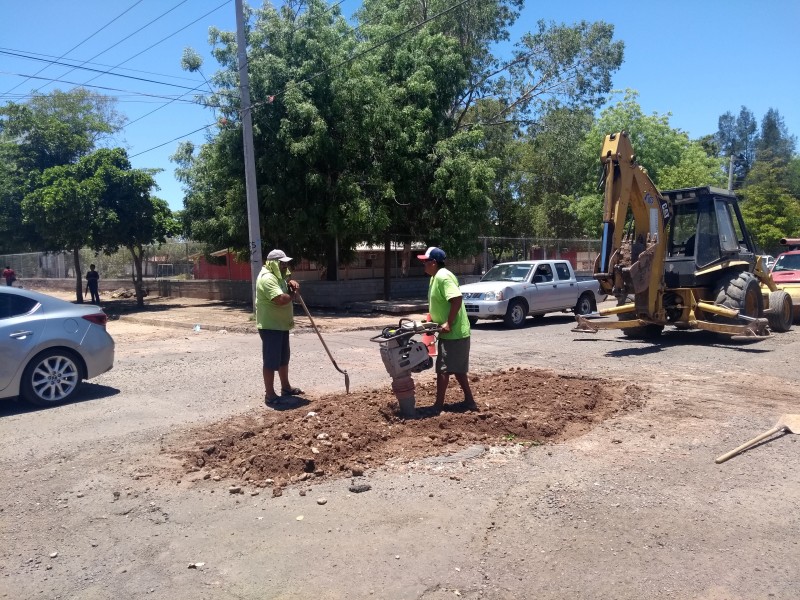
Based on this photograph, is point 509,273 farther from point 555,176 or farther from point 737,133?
point 737,133

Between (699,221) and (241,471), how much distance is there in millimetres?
11087

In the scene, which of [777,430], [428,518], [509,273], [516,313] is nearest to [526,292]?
[516,313]

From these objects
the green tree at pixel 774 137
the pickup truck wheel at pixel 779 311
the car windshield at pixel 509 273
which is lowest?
the pickup truck wheel at pixel 779 311

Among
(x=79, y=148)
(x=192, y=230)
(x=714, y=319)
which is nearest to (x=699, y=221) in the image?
(x=714, y=319)

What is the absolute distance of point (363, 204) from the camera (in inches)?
807

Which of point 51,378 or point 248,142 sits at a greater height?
point 248,142

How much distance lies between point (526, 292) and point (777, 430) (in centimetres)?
1091

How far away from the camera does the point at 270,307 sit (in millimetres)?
8273

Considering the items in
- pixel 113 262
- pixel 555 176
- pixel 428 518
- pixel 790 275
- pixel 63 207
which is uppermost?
pixel 555 176

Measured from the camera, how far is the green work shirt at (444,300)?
7184mm

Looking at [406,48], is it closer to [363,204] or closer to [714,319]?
[363,204]

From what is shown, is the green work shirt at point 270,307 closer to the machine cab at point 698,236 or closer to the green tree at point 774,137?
the machine cab at point 698,236

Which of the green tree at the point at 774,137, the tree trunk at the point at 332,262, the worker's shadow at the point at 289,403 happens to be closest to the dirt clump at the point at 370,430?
the worker's shadow at the point at 289,403

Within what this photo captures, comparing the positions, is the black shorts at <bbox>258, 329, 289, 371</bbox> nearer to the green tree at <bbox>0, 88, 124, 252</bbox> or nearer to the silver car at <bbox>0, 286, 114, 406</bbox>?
the silver car at <bbox>0, 286, 114, 406</bbox>
